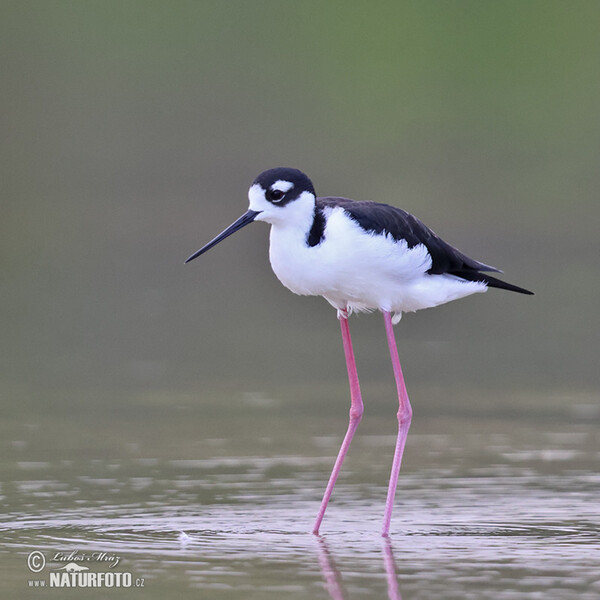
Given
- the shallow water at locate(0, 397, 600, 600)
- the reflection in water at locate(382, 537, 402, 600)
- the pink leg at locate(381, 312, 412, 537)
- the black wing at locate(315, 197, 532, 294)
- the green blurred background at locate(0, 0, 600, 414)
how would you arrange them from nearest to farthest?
the reflection in water at locate(382, 537, 402, 600)
the shallow water at locate(0, 397, 600, 600)
the pink leg at locate(381, 312, 412, 537)
the black wing at locate(315, 197, 532, 294)
the green blurred background at locate(0, 0, 600, 414)

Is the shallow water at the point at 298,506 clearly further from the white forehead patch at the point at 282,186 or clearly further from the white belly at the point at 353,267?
Answer: the white forehead patch at the point at 282,186

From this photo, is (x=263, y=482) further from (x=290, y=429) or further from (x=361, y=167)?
(x=361, y=167)

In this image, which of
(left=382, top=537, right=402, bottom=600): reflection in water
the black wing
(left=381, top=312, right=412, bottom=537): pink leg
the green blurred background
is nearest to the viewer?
(left=382, top=537, right=402, bottom=600): reflection in water

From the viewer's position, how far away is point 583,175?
836 inches

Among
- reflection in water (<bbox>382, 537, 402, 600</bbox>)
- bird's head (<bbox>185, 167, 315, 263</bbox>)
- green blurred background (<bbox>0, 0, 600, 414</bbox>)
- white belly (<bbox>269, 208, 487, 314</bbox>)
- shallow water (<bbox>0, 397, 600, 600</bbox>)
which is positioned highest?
green blurred background (<bbox>0, 0, 600, 414</bbox>)

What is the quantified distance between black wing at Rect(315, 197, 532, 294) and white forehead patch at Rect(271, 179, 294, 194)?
273mm

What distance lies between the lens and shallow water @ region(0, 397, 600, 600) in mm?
7211

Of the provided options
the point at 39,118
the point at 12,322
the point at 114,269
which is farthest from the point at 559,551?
the point at 39,118

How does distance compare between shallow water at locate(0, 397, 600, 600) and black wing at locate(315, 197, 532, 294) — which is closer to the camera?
shallow water at locate(0, 397, 600, 600)

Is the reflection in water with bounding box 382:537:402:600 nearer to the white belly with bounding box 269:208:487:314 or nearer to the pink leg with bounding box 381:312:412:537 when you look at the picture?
the pink leg with bounding box 381:312:412:537

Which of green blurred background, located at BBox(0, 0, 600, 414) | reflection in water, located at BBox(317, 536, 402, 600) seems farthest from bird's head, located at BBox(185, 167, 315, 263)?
green blurred background, located at BBox(0, 0, 600, 414)

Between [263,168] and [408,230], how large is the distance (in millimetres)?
11327

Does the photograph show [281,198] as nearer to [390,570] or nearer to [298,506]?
[298,506]

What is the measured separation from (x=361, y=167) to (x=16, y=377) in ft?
28.7
